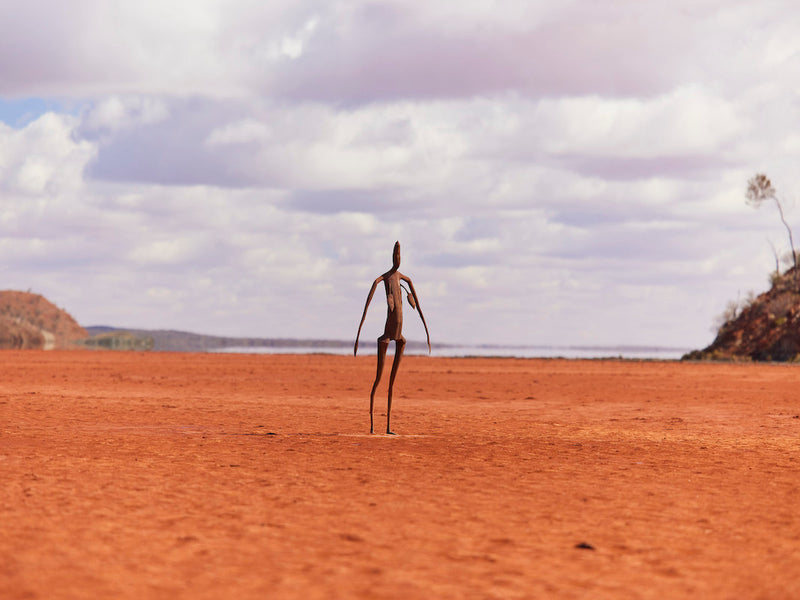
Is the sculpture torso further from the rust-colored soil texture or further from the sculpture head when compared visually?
the rust-colored soil texture

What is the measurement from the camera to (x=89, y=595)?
5.52 metres

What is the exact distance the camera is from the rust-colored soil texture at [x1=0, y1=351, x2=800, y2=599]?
237 inches

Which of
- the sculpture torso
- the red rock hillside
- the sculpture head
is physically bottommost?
the sculpture torso

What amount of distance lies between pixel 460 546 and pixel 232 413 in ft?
44.5

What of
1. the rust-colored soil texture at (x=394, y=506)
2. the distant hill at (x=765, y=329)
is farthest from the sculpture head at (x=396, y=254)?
the distant hill at (x=765, y=329)

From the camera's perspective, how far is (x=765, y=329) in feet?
214

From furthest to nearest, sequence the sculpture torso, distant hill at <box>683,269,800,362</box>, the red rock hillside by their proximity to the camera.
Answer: the red rock hillside → distant hill at <box>683,269,800,362</box> → the sculpture torso

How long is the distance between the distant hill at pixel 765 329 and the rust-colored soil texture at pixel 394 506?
4549 cm

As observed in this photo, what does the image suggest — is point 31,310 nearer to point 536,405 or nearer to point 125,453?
point 536,405

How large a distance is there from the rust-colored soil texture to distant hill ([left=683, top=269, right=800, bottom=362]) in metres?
45.5

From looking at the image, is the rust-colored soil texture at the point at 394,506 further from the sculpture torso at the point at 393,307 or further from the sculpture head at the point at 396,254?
the sculpture head at the point at 396,254

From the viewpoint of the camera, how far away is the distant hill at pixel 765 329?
202 ft

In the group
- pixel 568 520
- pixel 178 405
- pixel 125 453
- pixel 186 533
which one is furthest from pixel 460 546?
pixel 178 405

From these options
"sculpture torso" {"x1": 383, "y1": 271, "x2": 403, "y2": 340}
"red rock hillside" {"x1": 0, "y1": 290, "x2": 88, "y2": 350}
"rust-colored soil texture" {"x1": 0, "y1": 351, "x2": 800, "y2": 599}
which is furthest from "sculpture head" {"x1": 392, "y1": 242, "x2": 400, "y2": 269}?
"red rock hillside" {"x1": 0, "y1": 290, "x2": 88, "y2": 350}
